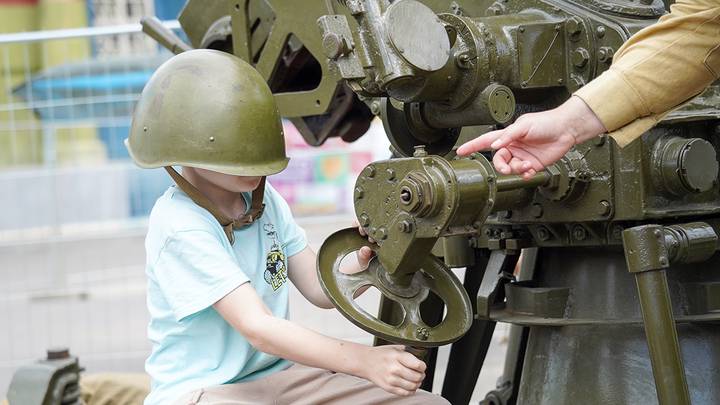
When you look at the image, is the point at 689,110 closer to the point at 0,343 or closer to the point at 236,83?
→ the point at 236,83

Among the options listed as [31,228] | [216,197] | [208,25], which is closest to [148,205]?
[31,228]

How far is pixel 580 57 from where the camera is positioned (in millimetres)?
2879

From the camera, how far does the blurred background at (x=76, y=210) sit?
7.38 metres

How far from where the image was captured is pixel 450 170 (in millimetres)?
2551

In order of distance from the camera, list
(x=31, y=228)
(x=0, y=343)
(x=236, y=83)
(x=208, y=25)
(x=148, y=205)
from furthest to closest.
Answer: (x=148, y=205)
(x=31, y=228)
(x=0, y=343)
(x=208, y=25)
(x=236, y=83)

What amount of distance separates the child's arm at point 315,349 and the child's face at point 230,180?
31 cm

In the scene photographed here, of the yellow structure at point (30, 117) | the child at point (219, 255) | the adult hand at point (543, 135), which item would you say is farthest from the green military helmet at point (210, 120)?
the yellow structure at point (30, 117)

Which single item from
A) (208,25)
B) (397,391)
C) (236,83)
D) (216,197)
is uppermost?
(208,25)

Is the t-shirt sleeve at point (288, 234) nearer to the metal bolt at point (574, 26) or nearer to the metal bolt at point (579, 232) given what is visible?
the metal bolt at point (579, 232)

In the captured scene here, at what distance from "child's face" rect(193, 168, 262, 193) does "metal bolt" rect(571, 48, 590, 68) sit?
0.82 metres

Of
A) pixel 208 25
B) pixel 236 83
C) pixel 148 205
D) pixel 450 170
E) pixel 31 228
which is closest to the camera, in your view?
pixel 450 170

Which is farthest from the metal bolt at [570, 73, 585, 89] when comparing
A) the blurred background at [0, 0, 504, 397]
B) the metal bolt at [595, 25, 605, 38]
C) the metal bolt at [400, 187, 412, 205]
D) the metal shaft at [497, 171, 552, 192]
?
the blurred background at [0, 0, 504, 397]

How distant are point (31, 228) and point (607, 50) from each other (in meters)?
6.09

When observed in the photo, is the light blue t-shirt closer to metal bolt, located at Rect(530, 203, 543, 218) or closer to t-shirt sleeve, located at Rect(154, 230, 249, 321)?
t-shirt sleeve, located at Rect(154, 230, 249, 321)
